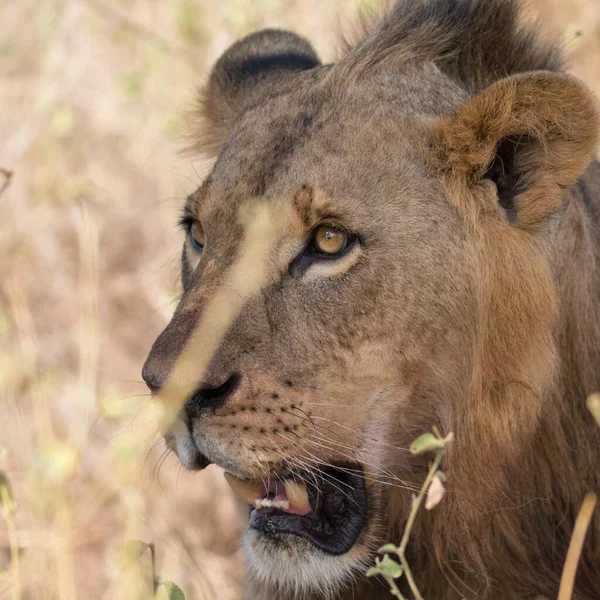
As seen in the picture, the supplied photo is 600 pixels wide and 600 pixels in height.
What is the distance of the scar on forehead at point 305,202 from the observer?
10.8 ft

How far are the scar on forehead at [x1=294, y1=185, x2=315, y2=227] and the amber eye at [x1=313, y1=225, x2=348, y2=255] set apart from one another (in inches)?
2.4

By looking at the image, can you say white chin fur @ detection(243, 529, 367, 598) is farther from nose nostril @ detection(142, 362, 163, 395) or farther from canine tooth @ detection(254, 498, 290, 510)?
nose nostril @ detection(142, 362, 163, 395)

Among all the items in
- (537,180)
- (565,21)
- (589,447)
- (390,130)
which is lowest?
(589,447)

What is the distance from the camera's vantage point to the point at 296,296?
10.8 ft

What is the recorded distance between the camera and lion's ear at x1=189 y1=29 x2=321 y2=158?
436 cm

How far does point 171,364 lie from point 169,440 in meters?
0.28

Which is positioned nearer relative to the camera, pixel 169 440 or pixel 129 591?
pixel 169 440

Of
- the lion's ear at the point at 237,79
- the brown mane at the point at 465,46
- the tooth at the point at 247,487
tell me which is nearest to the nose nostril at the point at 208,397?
the tooth at the point at 247,487

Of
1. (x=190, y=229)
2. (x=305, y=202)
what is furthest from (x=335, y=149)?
(x=190, y=229)

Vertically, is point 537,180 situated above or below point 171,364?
above

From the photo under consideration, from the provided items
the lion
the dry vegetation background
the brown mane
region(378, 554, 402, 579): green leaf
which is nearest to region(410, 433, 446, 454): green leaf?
region(378, 554, 402, 579): green leaf

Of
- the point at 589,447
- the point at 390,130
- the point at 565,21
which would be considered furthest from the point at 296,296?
the point at 565,21

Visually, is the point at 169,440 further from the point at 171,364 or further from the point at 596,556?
the point at 596,556

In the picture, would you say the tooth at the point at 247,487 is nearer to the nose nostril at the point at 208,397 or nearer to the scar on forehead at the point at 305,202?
the nose nostril at the point at 208,397
